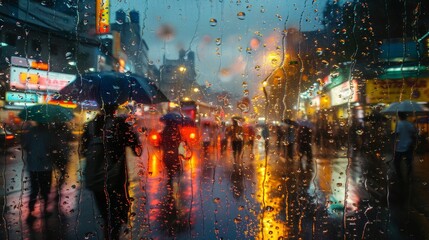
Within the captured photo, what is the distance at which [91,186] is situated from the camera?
10.8 feet

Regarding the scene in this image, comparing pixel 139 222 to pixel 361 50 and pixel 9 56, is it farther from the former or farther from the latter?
pixel 9 56

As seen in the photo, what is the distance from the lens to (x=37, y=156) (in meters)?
4.26

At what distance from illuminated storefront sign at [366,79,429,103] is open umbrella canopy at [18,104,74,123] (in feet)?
40.8

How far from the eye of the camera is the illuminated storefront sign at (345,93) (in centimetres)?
1510

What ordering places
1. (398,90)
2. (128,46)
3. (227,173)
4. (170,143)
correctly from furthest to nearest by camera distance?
(128,46)
(398,90)
(227,173)
(170,143)

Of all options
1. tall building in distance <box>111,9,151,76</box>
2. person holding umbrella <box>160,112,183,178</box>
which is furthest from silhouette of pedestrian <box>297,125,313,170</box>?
tall building in distance <box>111,9,151,76</box>

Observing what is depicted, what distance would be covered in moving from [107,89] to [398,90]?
479 inches

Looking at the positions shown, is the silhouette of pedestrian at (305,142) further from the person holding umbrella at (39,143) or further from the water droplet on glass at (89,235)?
the water droplet on glass at (89,235)

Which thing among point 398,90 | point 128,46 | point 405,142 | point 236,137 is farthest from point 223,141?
point 128,46

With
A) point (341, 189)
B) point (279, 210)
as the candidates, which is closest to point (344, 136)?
point (341, 189)

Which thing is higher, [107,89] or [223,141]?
[107,89]

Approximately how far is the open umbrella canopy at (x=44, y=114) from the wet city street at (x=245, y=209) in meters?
1.26

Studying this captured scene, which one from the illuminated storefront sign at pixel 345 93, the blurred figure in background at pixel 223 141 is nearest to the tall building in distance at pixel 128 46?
the blurred figure in background at pixel 223 141

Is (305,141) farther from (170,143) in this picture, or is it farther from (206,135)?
(206,135)
